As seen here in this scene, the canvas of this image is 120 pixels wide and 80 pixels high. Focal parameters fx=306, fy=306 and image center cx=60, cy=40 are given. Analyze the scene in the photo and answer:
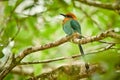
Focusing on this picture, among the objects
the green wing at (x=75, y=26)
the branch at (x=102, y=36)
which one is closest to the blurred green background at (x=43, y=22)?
the green wing at (x=75, y=26)

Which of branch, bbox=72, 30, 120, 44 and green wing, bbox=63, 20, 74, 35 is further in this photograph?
green wing, bbox=63, 20, 74, 35

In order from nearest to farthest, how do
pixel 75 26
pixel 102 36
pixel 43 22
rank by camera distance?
pixel 102 36, pixel 75 26, pixel 43 22

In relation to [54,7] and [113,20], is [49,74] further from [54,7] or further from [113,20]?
→ [113,20]

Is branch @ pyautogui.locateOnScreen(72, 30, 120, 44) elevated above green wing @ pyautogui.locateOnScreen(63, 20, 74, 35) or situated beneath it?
elevated above

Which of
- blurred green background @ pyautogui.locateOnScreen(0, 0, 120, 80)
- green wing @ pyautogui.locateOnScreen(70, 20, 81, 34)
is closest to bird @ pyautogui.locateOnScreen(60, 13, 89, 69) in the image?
green wing @ pyautogui.locateOnScreen(70, 20, 81, 34)

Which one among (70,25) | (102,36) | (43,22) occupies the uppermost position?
(102,36)

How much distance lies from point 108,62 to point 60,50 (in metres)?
2.70

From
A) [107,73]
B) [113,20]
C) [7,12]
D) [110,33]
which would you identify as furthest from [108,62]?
[113,20]

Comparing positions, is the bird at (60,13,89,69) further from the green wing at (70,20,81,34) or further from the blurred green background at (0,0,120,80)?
the blurred green background at (0,0,120,80)

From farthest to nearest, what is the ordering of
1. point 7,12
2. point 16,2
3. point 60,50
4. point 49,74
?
point 60,50
point 7,12
point 16,2
point 49,74

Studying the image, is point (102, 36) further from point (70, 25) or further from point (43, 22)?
point (43, 22)

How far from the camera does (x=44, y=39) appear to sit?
10.2 feet

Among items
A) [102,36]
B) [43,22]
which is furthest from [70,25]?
[102,36]

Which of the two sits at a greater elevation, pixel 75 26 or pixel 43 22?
pixel 75 26
